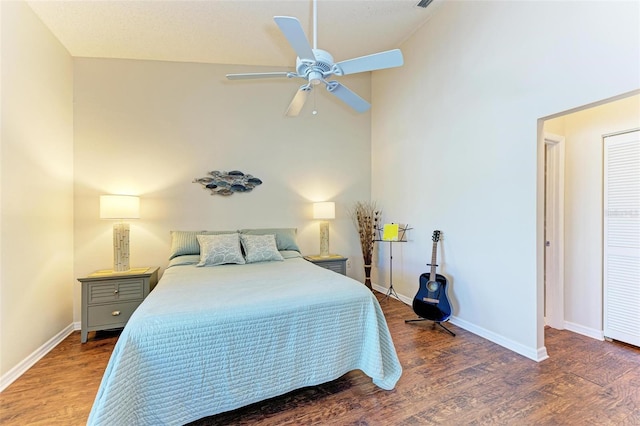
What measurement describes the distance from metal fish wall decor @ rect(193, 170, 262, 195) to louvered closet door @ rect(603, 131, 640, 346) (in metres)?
3.83

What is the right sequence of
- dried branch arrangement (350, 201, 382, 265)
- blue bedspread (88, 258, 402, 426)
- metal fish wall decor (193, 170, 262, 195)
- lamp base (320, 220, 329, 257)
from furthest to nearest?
dried branch arrangement (350, 201, 382, 265) < lamp base (320, 220, 329, 257) < metal fish wall decor (193, 170, 262, 195) < blue bedspread (88, 258, 402, 426)

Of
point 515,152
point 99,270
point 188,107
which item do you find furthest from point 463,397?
point 188,107

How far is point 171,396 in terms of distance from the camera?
1548 mm

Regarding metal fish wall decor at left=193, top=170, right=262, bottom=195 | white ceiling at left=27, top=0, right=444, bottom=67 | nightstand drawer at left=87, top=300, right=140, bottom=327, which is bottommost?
nightstand drawer at left=87, top=300, right=140, bottom=327

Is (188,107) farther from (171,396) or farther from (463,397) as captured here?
(463,397)

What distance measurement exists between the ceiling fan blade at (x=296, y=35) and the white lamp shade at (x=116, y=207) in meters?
2.41

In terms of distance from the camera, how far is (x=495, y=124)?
8.97 feet

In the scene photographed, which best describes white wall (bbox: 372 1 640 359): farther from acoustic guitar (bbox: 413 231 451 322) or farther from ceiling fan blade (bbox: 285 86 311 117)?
ceiling fan blade (bbox: 285 86 311 117)

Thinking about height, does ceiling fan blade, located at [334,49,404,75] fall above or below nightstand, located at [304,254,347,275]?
above

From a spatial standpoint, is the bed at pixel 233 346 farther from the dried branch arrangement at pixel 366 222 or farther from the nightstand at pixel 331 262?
the dried branch arrangement at pixel 366 222

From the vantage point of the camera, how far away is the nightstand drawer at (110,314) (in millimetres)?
2842

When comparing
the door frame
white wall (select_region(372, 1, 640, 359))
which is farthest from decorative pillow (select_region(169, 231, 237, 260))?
the door frame

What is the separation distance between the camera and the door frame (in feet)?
9.95

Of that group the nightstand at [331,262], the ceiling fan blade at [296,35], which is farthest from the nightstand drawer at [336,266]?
the ceiling fan blade at [296,35]
